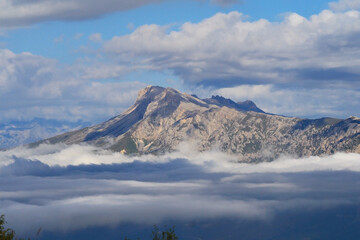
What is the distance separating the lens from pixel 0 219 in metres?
156

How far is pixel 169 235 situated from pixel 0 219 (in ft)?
189

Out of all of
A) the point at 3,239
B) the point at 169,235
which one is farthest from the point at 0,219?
the point at 169,235

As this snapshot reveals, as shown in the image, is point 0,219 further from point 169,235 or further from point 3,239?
point 169,235

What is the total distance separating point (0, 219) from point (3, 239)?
7.05 metres

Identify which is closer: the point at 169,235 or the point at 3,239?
the point at 3,239

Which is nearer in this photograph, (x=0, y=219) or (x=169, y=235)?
(x=0, y=219)

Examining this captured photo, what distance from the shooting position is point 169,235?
17900cm

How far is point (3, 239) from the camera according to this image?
15150cm

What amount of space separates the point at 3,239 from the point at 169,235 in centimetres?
5671
